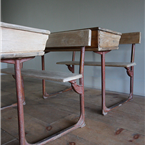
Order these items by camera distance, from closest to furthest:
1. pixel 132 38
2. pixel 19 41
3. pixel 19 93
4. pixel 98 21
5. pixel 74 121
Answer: pixel 19 41
pixel 19 93
pixel 74 121
pixel 132 38
pixel 98 21

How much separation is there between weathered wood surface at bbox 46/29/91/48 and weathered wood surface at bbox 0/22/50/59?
1.28 ft

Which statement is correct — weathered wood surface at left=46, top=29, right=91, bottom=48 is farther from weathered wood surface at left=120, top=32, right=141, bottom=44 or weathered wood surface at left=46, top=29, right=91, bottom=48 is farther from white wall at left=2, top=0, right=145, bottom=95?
white wall at left=2, top=0, right=145, bottom=95

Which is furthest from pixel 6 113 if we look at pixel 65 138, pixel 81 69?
pixel 81 69

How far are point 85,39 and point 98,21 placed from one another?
1.54 m

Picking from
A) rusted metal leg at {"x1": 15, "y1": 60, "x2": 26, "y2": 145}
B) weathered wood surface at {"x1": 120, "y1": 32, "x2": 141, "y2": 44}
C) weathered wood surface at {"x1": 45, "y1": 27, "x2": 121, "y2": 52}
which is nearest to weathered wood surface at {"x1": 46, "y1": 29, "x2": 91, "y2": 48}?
weathered wood surface at {"x1": 45, "y1": 27, "x2": 121, "y2": 52}

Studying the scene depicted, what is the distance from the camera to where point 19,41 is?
0.98 m

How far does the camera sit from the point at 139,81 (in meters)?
2.48

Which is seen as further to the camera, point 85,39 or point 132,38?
point 132,38

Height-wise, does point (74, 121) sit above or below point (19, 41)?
below

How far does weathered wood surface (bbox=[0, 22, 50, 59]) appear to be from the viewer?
92cm

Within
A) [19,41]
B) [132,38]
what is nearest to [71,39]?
[19,41]

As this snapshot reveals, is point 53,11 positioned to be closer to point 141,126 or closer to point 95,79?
point 95,79

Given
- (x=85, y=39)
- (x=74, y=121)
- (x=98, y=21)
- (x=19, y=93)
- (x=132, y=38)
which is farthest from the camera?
(x=98, y=21)

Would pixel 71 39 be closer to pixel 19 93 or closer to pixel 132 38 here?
pixel 19 93
